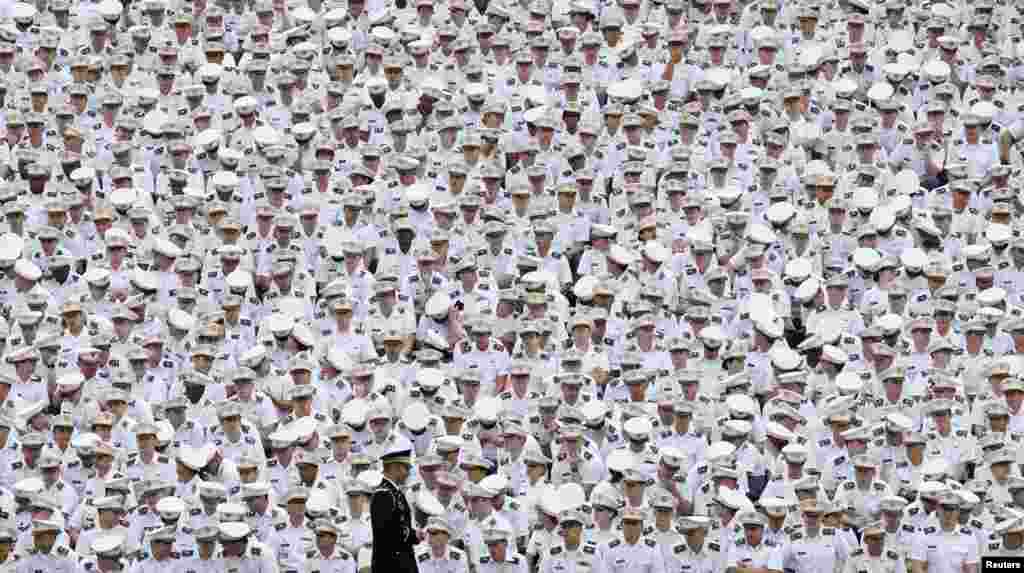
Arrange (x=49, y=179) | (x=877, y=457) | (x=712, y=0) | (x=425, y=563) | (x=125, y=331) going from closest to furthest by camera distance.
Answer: (x=425, y=563) → (x=877, y=457) → (x=125, y=331) → (x=49, y=179) → (x=712, y=0)

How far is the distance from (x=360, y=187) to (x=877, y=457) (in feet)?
18.0

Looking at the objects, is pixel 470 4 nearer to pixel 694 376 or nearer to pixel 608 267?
pixel 608 267

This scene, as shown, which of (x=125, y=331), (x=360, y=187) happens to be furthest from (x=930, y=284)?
(x=125, y=331)

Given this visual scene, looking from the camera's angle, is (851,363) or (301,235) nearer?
(851,363)

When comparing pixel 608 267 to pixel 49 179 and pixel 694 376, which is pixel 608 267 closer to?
pixel 694 376

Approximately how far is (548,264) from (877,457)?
3711 millimetres

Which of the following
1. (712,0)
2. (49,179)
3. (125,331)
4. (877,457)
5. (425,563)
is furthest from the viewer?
(712,0)

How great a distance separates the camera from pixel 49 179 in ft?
83.8

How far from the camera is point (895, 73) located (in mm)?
26609

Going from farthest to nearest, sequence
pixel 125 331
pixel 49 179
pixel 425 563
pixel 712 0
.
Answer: pixel 712 0
pixel 49 179
pixel 125 331
pixel 425 563

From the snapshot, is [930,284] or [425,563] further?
[930,284]

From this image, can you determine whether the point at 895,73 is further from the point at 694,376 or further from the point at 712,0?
the point at 694,376

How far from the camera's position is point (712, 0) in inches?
1078

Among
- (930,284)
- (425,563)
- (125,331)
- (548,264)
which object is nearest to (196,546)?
(425,563)
